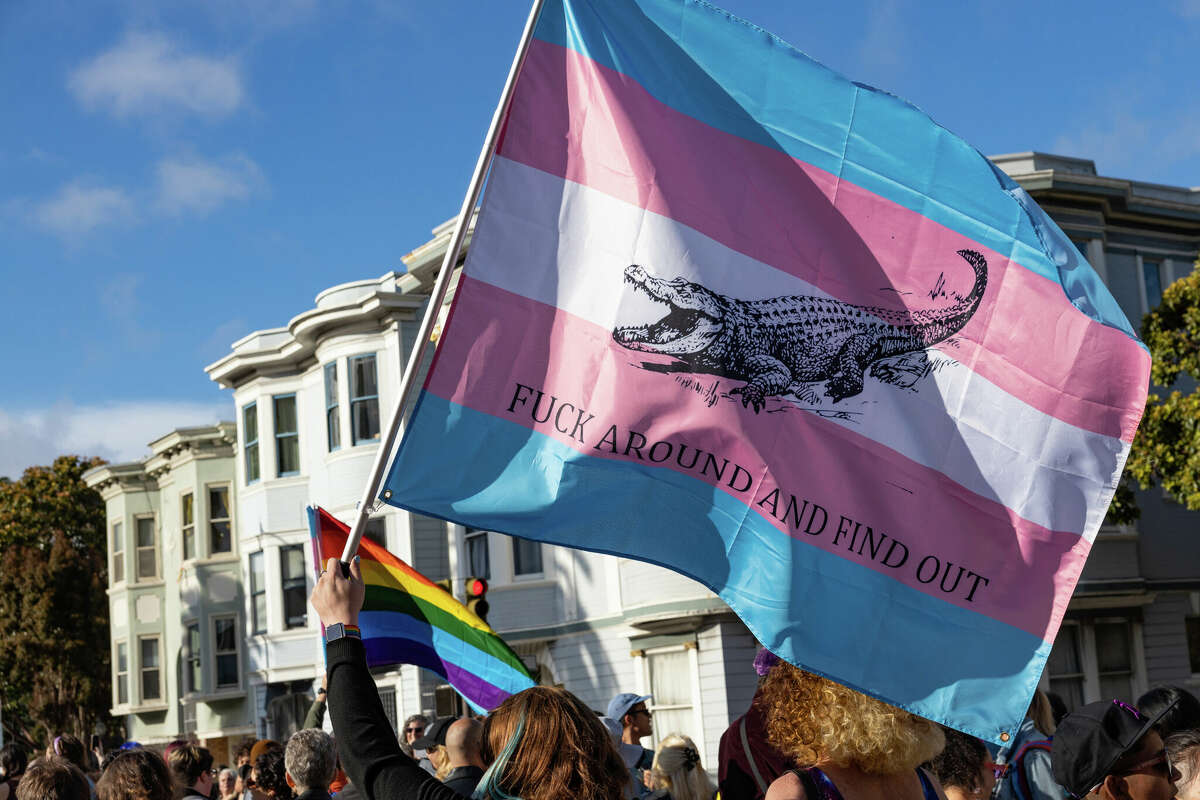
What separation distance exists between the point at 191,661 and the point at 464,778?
3763 centimetres

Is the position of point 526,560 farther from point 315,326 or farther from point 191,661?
point 191,661

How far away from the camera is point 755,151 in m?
5.27

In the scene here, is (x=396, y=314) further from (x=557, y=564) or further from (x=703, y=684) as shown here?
(x=703, y=684)

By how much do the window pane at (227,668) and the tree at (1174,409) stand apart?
26.5 metres

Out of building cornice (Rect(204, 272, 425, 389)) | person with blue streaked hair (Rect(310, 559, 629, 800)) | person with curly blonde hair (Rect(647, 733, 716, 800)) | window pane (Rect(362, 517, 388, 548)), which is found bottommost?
person with curly blonde hair (Rect(647, 733, 716, 800))

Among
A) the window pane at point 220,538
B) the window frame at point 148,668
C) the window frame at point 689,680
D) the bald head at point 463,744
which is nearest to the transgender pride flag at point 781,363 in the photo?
the bald head at point 463,744

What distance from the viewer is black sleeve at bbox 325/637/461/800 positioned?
307 cm

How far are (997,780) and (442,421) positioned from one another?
12.4 ft

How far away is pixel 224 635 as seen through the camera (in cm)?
3947

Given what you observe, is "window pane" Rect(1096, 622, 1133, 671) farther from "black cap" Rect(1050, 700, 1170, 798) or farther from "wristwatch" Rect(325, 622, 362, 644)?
"wristwatch" Rect(325, 622, 362, 644)

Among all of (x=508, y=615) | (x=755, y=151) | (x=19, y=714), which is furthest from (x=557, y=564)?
(x=19, y=714)

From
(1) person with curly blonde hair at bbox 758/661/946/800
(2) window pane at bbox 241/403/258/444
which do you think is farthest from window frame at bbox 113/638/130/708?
(1) person with curly blonde hair at bbox 758/661/946/800

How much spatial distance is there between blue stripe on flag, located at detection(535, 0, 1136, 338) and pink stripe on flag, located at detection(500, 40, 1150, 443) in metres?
0.06

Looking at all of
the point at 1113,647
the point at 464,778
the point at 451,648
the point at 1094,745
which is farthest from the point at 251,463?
the point at 1094,745
